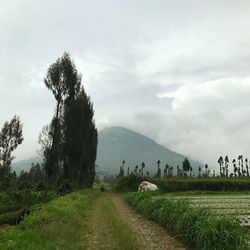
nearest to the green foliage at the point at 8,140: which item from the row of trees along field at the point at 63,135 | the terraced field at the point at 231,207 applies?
the row of trees along field at the point at 63,135

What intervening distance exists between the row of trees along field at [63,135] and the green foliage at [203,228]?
58.8 feet

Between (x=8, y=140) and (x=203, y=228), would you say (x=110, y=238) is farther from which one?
(x=8, y=140)

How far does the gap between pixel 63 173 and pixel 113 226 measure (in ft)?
95.4

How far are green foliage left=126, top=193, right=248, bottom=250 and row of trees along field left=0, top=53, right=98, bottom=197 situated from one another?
1793 centimetres

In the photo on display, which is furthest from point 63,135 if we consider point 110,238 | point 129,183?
point 110,238

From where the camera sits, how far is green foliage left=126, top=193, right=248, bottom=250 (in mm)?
9312

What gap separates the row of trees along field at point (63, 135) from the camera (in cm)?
3253

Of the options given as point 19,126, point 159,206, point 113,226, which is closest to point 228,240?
point 113,226

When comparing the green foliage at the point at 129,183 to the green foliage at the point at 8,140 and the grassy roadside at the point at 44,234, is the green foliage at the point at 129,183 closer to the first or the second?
the green foliage at the point at 8,140

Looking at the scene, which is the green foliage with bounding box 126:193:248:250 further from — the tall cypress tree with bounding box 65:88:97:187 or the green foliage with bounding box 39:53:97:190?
the tall cypress tree with bounding box 65:88:97:187

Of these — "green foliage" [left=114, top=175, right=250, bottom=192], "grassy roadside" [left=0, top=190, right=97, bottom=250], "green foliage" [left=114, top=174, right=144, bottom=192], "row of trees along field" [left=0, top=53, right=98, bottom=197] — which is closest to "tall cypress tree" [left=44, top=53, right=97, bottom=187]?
"row of trees along field" [left=0, top=53, right=98, bottom=197]

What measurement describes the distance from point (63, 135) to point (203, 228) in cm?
3296

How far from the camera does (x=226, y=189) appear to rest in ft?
164

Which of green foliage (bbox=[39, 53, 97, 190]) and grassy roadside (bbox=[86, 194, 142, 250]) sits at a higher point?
green foliage (bbox=[39, 53, 97, 190])
